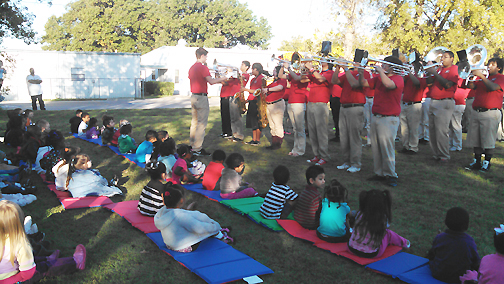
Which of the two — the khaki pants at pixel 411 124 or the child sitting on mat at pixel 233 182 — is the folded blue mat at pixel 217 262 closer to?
the child sitting on mat at pixel 233 182

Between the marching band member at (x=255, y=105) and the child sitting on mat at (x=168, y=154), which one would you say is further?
the marching band member at (x=255, y=105)

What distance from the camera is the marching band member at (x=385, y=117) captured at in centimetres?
612

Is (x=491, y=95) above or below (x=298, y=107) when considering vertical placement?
above

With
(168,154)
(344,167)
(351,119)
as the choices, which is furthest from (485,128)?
(168,154)

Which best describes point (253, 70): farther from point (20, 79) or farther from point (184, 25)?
point (184, 25)

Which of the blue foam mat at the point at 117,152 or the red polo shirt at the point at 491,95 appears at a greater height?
the red polo shirt at the point at 491,95

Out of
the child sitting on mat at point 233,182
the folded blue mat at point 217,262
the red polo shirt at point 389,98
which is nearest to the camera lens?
the folded blue mat at point 217,262

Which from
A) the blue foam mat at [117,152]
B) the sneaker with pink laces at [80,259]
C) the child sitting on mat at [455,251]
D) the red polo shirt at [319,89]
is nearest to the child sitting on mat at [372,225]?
the child sitting on mat at [455,251]

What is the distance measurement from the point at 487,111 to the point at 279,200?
15.7 ft

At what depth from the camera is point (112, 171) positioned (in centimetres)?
754

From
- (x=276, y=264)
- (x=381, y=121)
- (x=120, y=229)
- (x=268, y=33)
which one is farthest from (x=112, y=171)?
(x=268, y=33)

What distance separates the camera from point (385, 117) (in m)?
6.26

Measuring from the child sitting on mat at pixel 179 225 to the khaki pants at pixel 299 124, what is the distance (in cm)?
482

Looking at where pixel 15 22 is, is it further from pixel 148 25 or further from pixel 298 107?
pixel 148 25
